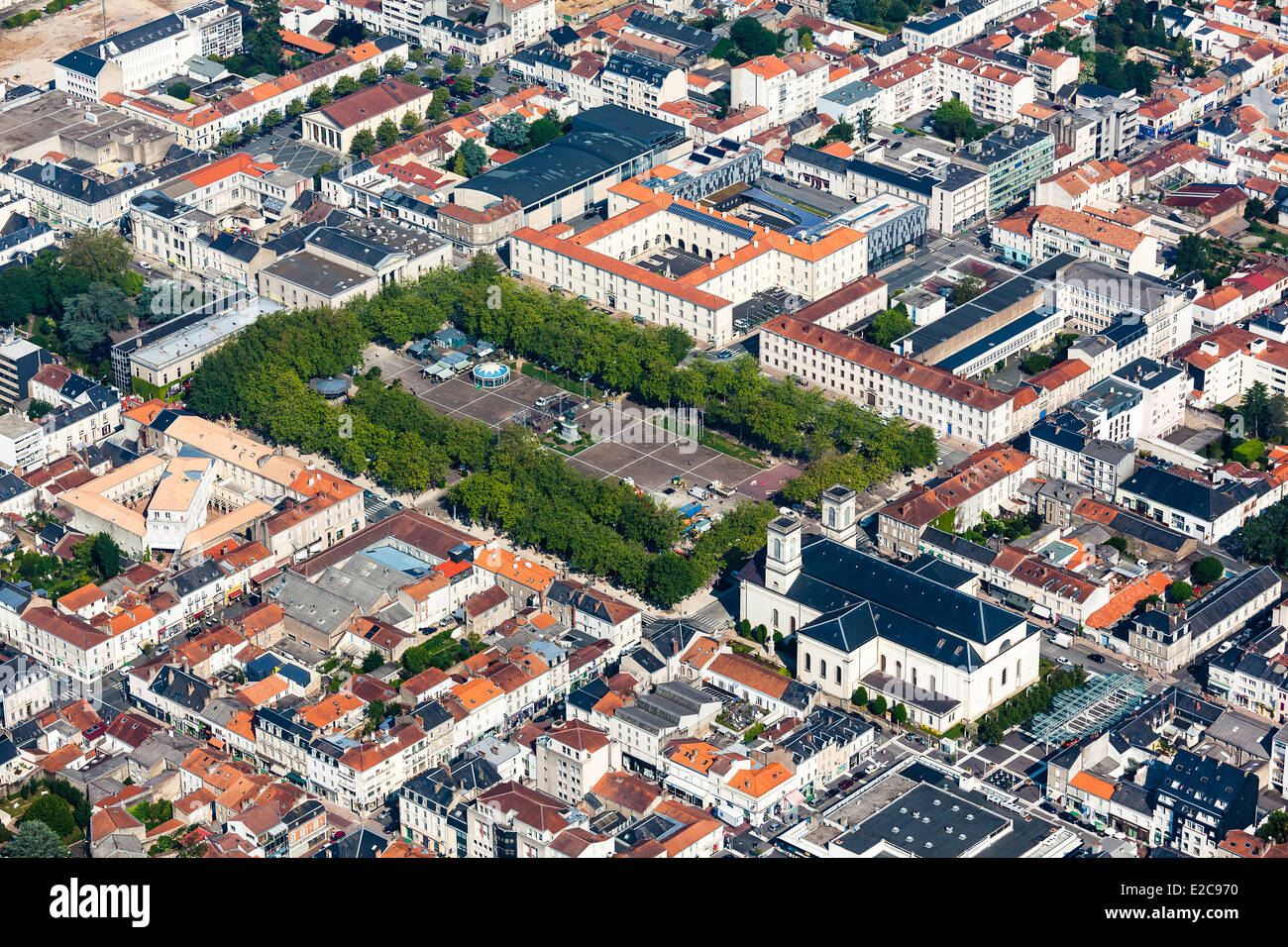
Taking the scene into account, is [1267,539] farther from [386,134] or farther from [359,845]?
[386,134]

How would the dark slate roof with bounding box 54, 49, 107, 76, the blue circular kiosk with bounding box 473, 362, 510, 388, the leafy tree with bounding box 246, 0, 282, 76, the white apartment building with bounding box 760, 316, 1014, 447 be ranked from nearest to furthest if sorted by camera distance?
the white apartment building with bounding box 760, 316, 1014, 447, the blue circular kiosk with bounding box 473, 362, 510, 388, the dark slate roof with bounding box 54, 49, 107, 76, the leafy tree with bounding box 246, 0, 282, 76

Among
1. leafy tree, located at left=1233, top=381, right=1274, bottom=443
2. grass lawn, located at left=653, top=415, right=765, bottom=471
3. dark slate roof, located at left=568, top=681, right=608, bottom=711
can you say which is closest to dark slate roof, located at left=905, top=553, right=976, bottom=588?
grass lawn, located at left=653, top=415, right=765, bottom=471

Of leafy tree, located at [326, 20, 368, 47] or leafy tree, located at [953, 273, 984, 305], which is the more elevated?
leafy tree, located at [326, 20, 368, 47]

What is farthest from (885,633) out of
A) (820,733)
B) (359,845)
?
(359,845)

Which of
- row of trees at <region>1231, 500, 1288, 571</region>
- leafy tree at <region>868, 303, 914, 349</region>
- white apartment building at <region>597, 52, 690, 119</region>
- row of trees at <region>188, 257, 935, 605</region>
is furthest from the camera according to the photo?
white apartment building at <region>597, 52, 690, 119</region>

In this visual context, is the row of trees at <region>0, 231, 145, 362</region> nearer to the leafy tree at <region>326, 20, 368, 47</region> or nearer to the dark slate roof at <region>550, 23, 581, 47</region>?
the leafy tree at <region>326, 20, 368, 47</region>

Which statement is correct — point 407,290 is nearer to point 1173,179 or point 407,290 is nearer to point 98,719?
point 98,719
